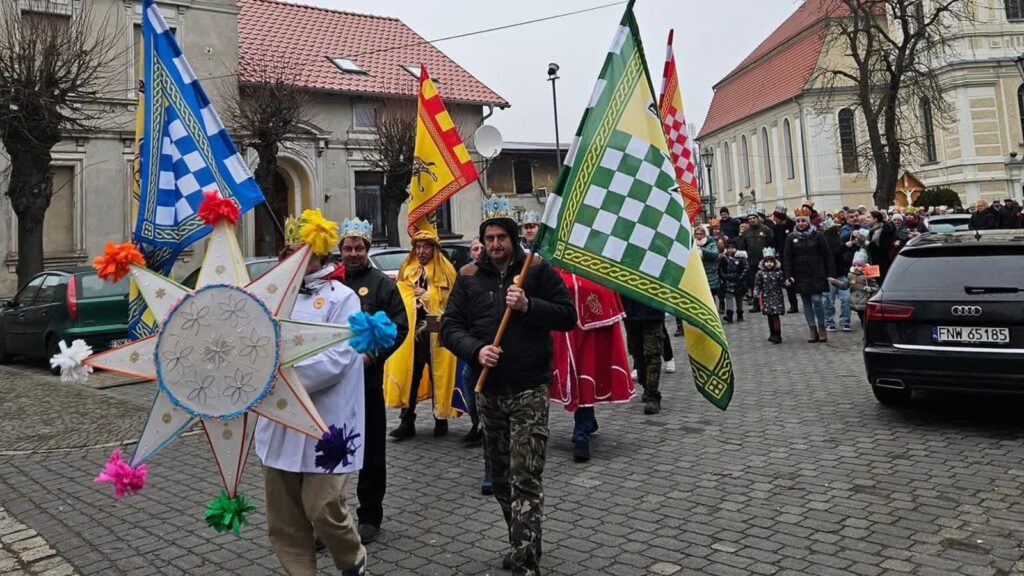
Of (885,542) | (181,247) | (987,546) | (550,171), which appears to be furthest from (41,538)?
(550,171)

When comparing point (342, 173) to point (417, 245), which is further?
point (342, 173)

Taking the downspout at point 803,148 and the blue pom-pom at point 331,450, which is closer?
the blue pom-pom at point 331,450

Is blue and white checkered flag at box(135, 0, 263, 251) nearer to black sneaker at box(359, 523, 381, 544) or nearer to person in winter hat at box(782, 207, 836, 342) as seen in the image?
black sneaker at box(359, 523, 381, 544)

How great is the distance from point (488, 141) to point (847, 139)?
4322 centimetres

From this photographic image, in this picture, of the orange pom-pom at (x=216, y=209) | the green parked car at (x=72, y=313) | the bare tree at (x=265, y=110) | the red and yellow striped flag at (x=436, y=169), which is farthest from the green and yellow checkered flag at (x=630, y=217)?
the bare tree at (x=265, y=110)

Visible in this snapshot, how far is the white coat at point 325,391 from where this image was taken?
346 centimetres

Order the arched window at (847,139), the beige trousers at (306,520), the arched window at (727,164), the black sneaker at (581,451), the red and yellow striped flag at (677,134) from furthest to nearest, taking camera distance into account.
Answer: the arched window at (727,164), the arched window at (847,139), the red and yellow striped flag at (677,134), the black sneaker at (581,451), the beige trousers at (306,520)

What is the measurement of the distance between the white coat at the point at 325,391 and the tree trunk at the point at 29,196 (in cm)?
1341

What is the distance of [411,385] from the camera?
708 centimetres

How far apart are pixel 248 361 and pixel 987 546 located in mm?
3871

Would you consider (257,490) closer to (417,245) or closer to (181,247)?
(181,247)

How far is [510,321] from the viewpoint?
4.17 m

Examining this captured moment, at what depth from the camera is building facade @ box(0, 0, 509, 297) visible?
840 inches

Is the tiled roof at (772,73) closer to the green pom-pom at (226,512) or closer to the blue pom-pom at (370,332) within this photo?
the blue pom-pom at (370,332)
